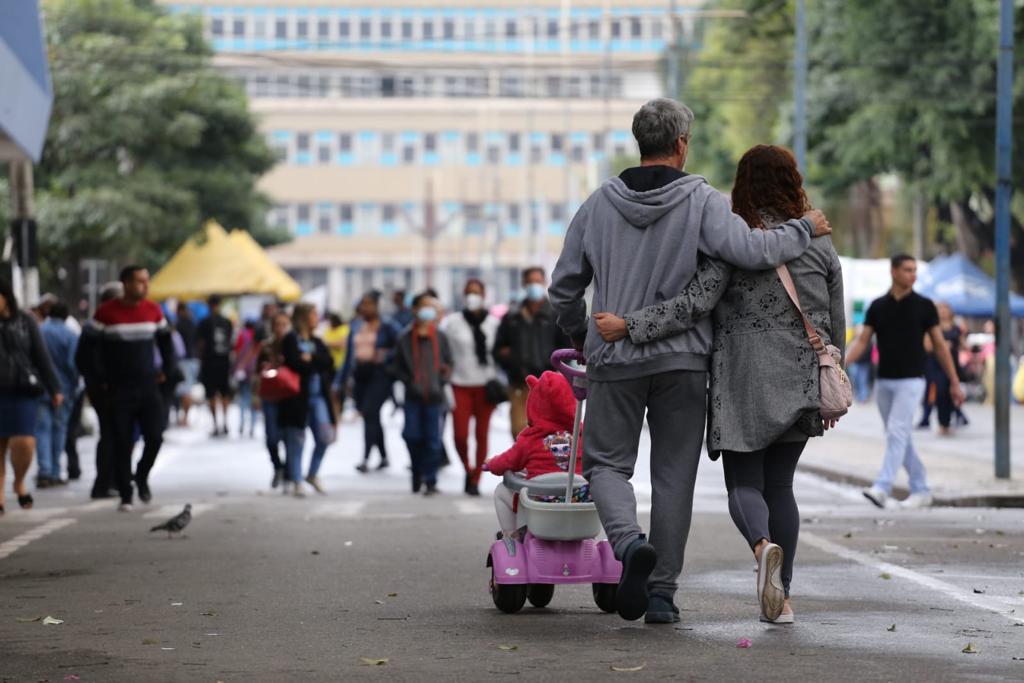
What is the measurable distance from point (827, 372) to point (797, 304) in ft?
0.87

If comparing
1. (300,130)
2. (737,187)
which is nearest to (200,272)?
(737,187)

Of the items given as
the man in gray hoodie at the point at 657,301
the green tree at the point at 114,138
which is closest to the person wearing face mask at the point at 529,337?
the man in gray hoodie at the point at 657,301

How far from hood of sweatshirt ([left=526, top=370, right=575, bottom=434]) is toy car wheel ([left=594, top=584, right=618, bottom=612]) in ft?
2.22

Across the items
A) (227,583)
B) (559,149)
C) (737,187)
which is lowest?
(559,149)

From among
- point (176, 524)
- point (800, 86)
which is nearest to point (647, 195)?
point (176, 524)

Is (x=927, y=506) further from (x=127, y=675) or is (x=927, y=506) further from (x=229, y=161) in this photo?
(x=229, y=161)

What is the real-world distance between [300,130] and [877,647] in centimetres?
11961

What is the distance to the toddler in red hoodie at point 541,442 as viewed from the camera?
9719 mm

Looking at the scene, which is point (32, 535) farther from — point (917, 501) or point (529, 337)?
point (917, 501)

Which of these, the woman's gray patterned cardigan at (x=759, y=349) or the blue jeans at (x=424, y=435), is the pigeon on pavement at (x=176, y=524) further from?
the woman's gray patterned cardigan at (x=759, y=349)

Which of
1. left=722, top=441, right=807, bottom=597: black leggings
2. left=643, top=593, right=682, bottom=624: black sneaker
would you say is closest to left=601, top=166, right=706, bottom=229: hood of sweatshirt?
left=722, top=441, right=807, bottom=597: black leggings

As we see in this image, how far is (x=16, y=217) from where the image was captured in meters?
27.9

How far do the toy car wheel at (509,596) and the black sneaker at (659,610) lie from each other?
2.55 ft

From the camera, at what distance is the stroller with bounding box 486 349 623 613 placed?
9.35 m
